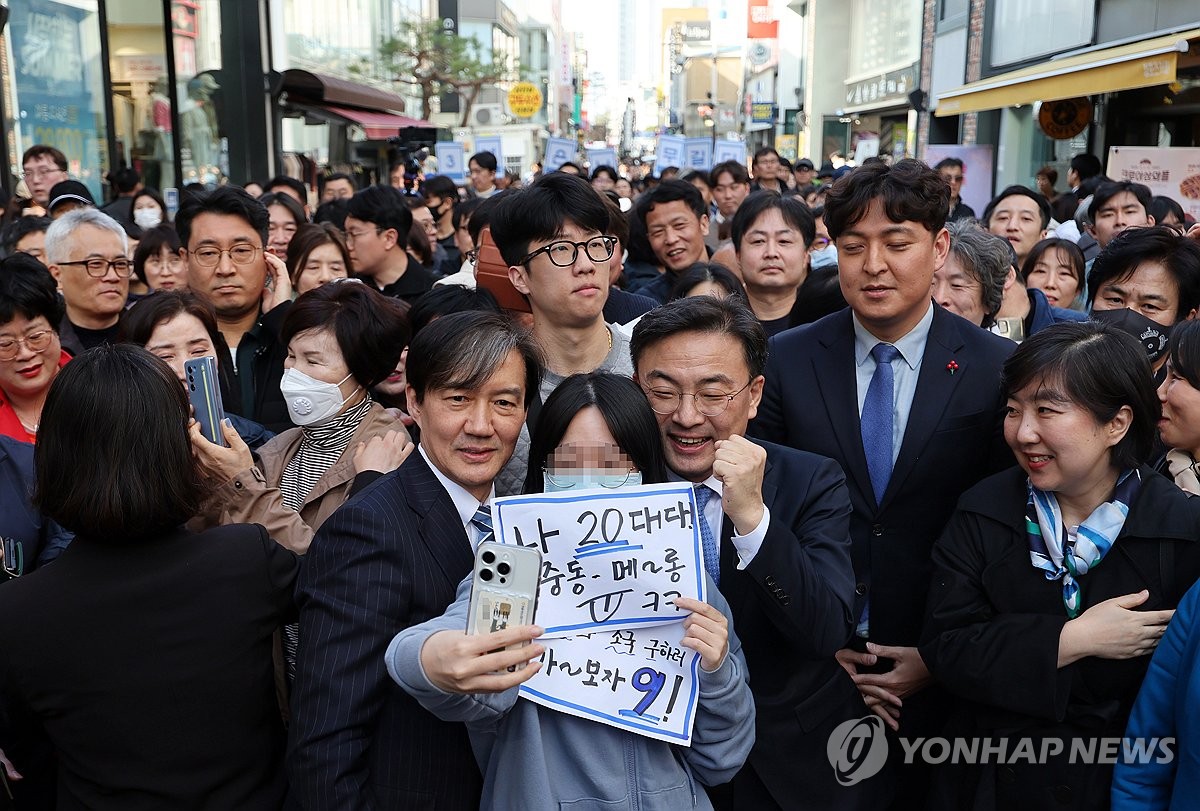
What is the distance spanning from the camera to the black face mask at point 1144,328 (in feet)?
12.1

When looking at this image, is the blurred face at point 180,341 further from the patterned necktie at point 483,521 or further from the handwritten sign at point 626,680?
the handwritten sign at point 626,680

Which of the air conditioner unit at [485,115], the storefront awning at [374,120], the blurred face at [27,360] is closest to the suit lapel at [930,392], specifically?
the blurred face at [27,360]

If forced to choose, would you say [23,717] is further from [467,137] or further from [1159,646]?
[467,137]

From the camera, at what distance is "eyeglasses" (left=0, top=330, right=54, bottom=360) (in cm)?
339

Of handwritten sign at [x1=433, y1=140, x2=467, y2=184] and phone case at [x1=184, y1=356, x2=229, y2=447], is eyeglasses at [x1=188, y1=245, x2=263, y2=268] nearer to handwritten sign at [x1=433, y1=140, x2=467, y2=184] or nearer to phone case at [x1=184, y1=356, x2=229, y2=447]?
phone case at [x1=184, y1=356, x2=229, y2=447]

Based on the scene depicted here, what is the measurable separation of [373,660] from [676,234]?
14.6 ft

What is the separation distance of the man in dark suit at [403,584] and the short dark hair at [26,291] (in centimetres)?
176

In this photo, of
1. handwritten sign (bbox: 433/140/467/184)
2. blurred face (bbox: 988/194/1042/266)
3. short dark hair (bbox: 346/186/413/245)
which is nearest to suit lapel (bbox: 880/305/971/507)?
short dark hair (bbox: 346/186/413/245)

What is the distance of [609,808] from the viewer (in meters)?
2.03

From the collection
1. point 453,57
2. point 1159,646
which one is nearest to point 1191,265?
point 1159,646

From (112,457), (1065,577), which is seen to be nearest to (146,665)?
(112,457)

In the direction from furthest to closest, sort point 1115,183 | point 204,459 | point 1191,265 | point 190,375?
1. point 1115,183
2. point 1191,265
3. point 190,375
4. point 204,459

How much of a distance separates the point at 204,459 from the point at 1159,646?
2350 millimetres

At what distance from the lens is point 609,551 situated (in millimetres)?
1990
